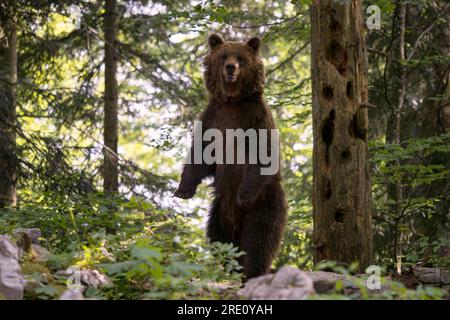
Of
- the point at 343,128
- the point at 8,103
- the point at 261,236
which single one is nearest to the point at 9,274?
the point at 261,236

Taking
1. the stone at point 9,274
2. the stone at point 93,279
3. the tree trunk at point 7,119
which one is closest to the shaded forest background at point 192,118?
the tree trunk at point 7,119

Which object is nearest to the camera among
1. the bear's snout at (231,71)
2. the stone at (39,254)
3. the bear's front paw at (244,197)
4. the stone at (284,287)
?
the stone at (284,287)

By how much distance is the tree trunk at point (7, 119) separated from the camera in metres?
11.7

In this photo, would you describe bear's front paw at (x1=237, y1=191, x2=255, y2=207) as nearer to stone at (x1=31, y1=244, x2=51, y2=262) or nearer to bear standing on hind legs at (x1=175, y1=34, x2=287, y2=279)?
bear standing on hind legs at (x1=175, y1=34, x2=287, y2=279)

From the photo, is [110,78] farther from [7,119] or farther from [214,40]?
[214,40]

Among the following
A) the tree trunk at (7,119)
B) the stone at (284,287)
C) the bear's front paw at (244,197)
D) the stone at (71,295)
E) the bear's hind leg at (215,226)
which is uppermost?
the tree trunk at (7,119)

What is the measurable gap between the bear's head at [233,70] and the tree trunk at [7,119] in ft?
15.6

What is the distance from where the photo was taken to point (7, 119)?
464 inches

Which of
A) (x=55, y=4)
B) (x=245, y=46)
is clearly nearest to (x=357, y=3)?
(x=245, y=46)

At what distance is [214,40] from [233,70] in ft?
2.07

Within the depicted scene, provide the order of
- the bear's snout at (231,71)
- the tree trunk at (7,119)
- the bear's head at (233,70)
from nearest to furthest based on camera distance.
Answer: the bear's snout at (231,71) → the bear's head at (233,70) → the tree trunk at (7,119)

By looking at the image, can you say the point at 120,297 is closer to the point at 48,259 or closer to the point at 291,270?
the point at 48,259

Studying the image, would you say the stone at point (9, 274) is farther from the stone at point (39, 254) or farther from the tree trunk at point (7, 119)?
the tree trunk at point (7, 119)
